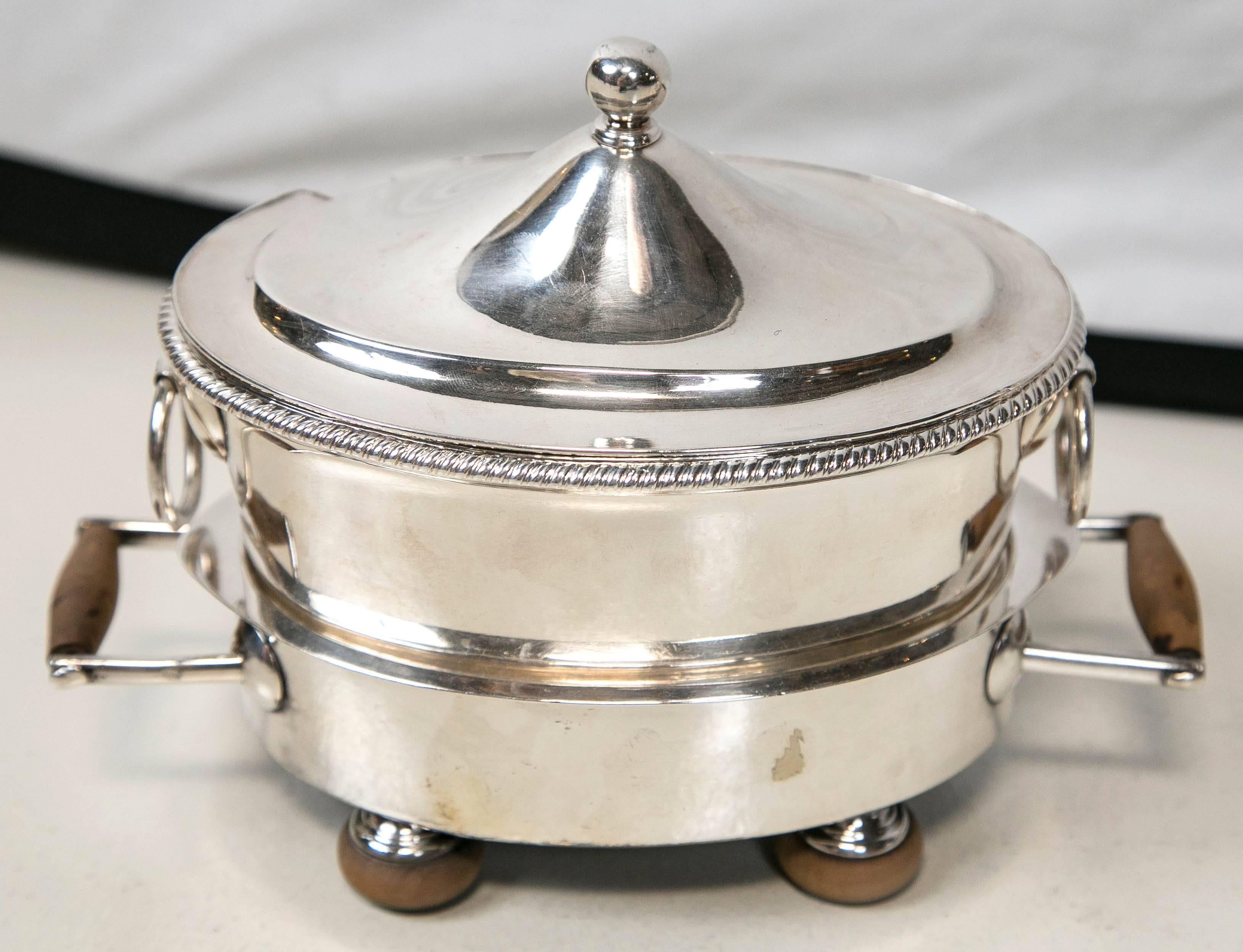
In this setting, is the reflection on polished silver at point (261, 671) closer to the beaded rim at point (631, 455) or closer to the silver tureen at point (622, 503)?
the silver tureen at point (622, 503)

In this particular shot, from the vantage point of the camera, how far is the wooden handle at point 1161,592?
117cm

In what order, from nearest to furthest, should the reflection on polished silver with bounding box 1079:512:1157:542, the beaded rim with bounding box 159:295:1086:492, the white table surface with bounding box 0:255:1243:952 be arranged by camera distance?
the beaded rim with bounding box 159:295:1086:492 < the white table surface with bounding box 0:255:1243:952 < the reflection on polished silver with bounding box 1079:512:1157:542

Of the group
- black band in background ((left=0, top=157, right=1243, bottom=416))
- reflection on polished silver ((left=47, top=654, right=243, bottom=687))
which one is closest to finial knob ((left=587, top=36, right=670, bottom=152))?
reflection on polished silver ((left=47, top=654, right=243, bottom=687))

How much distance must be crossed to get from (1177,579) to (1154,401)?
964mm

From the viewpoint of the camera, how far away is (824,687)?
38.9 inches

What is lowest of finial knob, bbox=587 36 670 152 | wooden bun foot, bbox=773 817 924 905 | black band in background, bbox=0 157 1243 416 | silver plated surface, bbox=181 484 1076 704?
wooden bun foot, bbox=773 817 924 905

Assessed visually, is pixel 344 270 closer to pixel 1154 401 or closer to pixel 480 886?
pixel 480 886

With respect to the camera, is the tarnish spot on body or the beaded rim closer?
the beaded rim

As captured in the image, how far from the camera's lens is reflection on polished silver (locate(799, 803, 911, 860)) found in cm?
108

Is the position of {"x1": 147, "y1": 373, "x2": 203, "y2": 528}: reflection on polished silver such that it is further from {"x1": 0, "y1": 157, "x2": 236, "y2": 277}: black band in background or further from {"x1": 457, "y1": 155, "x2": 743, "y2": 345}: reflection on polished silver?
{"x1": 0, "y1": 157, "x2": 236, "y2": 277}: black band in background

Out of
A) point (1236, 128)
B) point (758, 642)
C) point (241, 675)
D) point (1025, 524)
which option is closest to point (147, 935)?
point (241, 675)

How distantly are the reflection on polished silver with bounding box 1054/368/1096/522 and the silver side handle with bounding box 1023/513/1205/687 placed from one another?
50 millimetres

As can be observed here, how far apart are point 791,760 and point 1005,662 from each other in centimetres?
24

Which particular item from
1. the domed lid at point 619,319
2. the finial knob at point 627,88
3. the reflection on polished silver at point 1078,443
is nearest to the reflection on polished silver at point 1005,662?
the reflection on polished silver at point 1078,443
